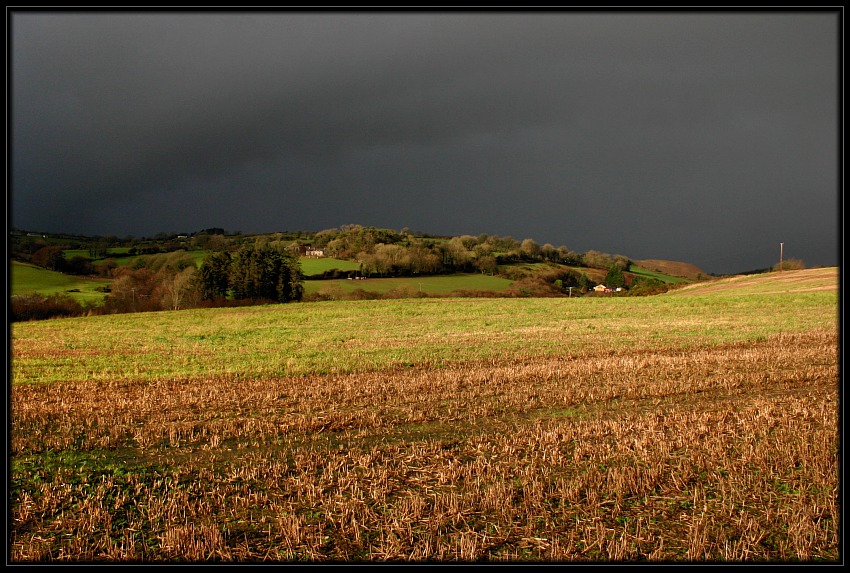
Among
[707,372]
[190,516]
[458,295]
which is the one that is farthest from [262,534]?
[458,295]

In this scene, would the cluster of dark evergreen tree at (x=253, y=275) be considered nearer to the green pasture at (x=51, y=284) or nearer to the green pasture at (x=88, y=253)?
the green pasture at (x=51, y=284)

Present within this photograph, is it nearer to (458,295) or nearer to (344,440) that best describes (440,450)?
(344,440)

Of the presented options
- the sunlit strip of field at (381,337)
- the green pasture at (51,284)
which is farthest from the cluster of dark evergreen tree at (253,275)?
the sunlit strip of field at (381,337)

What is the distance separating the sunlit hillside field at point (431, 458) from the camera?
5508mm

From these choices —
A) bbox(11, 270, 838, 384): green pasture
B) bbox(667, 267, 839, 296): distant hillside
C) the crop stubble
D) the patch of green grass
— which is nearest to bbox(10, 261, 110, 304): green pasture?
bbox(11, 270, 838, 384): green pasture

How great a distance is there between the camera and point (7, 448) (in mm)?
5309

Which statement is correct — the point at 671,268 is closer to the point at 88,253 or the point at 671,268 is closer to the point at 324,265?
the point at 324,265

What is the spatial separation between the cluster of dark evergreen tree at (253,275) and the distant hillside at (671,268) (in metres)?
96.8

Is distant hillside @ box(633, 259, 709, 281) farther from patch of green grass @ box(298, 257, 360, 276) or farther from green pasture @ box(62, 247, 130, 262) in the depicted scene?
green pasture @ box(62, 247, 130, 262)

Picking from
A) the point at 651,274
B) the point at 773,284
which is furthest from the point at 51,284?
the point at 651,274

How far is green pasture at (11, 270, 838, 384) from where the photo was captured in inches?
754

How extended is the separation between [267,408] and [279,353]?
10.7 metres

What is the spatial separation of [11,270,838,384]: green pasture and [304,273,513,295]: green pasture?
26.9 m
